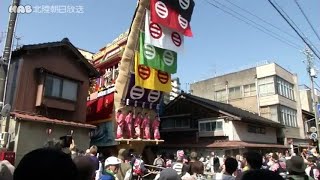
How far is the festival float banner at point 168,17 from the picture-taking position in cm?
2048

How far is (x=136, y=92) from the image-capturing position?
2141 cm

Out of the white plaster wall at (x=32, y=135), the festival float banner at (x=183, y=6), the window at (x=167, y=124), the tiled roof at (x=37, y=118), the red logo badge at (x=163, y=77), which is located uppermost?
the festival float banner at (x=183, y=6)

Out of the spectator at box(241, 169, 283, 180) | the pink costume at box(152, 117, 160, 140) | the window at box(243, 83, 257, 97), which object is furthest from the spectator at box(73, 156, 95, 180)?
the window at box(243, 83, 257, 97)

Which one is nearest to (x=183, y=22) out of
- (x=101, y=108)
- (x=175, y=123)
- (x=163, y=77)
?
(x=163, y=77)

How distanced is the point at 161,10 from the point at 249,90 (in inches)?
737

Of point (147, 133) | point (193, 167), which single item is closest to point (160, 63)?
point (147, 133)

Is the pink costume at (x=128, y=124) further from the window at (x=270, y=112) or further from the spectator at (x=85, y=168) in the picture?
the window at (x=270, y=112)

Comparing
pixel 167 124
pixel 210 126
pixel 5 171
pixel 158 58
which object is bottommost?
pixel 5 171

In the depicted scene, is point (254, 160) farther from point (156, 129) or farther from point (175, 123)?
point (175, 123)

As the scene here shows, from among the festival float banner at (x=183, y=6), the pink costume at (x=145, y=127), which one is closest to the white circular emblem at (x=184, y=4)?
the festival float banner at (x=183, y=6)

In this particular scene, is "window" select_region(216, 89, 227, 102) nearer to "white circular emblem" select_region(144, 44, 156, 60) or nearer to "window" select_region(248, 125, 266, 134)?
"window" select_region(248, 125, 266, 134)

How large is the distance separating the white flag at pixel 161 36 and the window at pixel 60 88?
5346mm

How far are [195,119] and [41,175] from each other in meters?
25.9

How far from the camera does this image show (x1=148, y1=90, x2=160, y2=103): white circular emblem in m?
22.2
